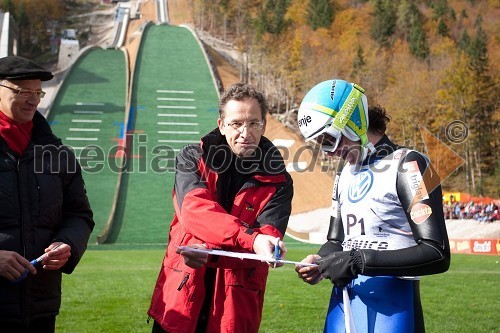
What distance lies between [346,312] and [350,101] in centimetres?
105

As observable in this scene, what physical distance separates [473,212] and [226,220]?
115ft

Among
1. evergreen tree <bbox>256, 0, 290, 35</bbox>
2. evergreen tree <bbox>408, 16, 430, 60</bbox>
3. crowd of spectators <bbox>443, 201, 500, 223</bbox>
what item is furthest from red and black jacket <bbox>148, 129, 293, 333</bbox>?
evergreen tree <bbox>256, 0, 290, 35</bbox>

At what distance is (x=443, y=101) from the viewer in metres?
54.4

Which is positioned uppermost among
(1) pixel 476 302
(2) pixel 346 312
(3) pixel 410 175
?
(3) pixel 410 175

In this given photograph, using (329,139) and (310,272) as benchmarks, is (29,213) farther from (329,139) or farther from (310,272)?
(329,139)

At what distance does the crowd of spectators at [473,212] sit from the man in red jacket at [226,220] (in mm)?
32157


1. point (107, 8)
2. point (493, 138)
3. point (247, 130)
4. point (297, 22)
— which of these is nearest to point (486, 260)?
point (247, 130)

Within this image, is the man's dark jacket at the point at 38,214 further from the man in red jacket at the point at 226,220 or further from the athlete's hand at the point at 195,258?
the athlete's hand at the point at 195,258

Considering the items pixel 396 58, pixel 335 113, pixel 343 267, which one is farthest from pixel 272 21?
pixel 343 267

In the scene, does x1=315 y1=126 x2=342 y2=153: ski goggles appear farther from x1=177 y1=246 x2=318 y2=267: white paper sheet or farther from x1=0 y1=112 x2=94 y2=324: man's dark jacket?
x1=0 y1=112 x2=94 y2=324: man's dark jacket

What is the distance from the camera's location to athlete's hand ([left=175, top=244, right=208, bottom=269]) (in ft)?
11.0

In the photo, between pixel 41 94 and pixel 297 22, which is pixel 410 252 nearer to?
pixel 41 94

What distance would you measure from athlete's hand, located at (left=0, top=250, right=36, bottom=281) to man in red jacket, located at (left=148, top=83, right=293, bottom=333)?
30.0 inches

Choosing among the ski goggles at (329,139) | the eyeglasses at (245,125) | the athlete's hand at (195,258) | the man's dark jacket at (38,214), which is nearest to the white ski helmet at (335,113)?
the ski goggles at (329,139)
